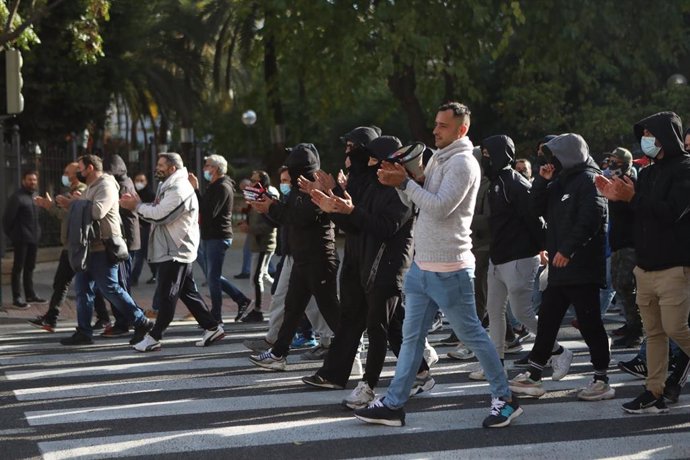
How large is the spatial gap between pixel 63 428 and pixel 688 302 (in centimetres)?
391

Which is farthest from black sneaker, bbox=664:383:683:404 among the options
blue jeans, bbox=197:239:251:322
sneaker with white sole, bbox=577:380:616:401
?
blue jeans, bbox=197:239:251:322

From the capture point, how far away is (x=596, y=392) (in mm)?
7996

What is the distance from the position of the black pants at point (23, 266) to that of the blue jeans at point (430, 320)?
9183mm

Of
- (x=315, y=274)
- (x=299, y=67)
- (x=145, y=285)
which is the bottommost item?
(x=145, y=285)

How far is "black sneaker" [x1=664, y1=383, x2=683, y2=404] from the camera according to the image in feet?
25.5

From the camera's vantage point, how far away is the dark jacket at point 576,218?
25.7ft

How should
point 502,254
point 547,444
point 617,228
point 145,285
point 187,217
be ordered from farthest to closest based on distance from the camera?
point 145,285
point 187,217
point 502,254
point 617,228
point 547,444

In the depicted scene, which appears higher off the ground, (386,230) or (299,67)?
(299,67)

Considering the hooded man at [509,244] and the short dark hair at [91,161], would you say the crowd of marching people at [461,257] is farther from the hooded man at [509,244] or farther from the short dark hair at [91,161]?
the short dark hair at [91,161]

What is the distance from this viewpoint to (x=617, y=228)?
794cm

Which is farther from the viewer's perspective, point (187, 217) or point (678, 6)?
point (678, 6)

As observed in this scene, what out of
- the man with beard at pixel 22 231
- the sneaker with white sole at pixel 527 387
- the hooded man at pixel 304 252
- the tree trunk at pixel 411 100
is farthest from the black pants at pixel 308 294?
the tree trunk at pixel 411 100

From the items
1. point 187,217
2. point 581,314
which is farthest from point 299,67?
point 581,314

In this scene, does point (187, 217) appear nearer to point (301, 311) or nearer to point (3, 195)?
point (301, 311)
